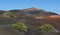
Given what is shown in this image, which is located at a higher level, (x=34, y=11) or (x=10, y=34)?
(x=10, y=34)

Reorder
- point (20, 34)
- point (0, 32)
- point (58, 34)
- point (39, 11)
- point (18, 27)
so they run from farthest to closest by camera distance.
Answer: point (39, 11) → point (18, 27) → point (58, 34) → point (20, 34) → point (0, 32)

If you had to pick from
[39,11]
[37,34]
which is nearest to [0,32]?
[37,34]

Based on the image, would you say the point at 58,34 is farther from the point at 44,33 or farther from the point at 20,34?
the point at 20,34

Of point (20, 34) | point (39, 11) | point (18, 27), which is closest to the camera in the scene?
point (20, 34)

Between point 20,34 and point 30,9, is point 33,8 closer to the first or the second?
point 30,9

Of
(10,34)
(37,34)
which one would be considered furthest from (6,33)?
(37,34)

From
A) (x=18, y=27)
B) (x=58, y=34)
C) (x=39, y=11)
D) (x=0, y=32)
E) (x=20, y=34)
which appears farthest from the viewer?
(x=39, y=11)

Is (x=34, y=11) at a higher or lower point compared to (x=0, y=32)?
lower

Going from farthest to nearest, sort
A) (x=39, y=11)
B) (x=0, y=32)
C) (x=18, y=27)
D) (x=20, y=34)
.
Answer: (x=39, y=11) → (x=18, y=27) → (x=20, y=34) → (x=0, y=32)

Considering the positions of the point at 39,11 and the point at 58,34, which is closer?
the point at 58,34
